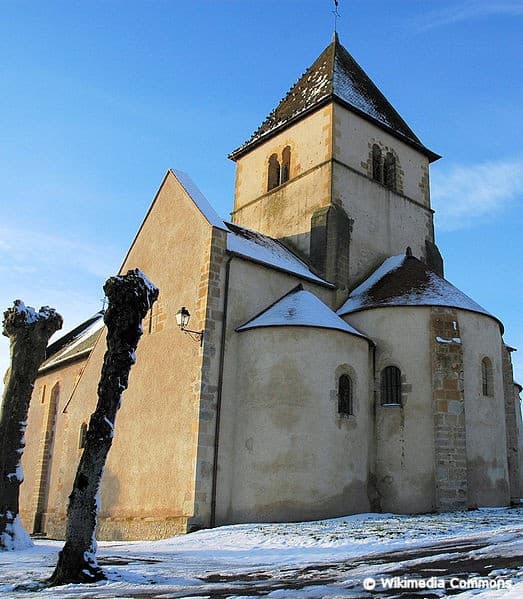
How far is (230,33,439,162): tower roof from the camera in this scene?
27.3m

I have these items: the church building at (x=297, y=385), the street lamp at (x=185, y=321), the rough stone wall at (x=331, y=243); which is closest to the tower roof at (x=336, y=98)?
the church building at (x=297, y=385)

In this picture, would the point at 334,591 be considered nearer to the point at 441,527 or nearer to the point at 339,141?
the point at 441,527

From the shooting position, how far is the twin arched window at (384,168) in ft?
90.2

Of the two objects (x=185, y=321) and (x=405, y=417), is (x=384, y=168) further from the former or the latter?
(x=185, y=321)

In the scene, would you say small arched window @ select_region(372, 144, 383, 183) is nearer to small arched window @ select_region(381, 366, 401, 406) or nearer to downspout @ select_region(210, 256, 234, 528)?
small arched window @ select_region(381, 366, 401, 406)

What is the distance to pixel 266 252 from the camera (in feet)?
73.0

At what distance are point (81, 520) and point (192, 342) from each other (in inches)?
382

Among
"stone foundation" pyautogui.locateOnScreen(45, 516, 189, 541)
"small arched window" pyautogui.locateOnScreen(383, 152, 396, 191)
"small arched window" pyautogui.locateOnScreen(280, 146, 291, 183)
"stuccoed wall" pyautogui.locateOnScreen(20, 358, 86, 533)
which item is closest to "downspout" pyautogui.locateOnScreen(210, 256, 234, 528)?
"stone foundation" pyautogui.locateOnScreen(45, 516, 189, 541)

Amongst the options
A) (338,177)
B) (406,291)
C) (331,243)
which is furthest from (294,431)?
(338,177)

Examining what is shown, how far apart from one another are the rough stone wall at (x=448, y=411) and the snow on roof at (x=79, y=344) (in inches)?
564

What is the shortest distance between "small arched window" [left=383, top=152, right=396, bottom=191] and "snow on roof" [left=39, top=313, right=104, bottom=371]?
44.4ft

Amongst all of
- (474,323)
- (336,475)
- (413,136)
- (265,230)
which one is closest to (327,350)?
(336,475)

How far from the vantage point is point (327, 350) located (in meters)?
19.1

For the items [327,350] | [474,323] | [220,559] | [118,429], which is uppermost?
[474,323]
